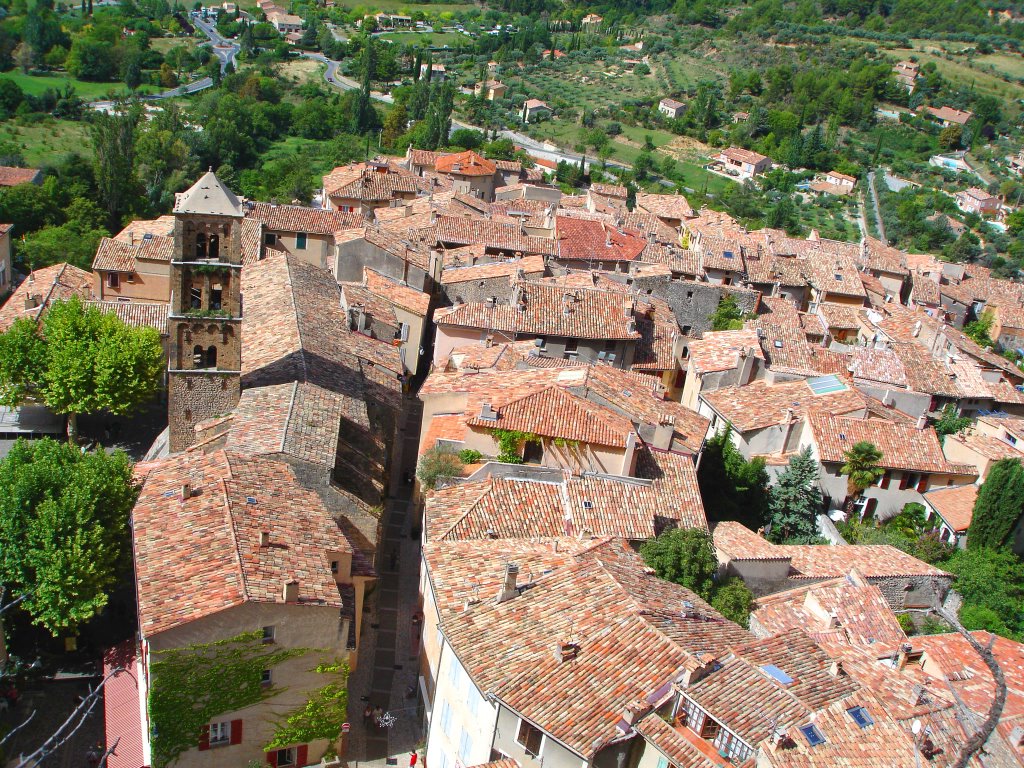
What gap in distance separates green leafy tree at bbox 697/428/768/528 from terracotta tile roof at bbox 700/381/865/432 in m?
2.02

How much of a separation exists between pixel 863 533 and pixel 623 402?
12.3 metres

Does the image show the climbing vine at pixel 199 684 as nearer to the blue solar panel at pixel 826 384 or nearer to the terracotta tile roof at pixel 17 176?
the blue solar panel at pixel 826 384

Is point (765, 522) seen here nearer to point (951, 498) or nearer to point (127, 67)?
point (951, 498)

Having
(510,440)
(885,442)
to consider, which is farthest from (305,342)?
(885,442)

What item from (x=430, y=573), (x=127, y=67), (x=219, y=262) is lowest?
(x=127, y=67)

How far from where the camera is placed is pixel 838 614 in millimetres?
32438

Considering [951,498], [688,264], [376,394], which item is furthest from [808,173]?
[376,394]

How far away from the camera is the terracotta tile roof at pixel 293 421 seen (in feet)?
107

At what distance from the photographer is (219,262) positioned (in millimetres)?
36406

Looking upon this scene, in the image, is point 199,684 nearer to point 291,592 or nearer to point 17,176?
point 291,592

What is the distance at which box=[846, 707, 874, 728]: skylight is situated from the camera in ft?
77.1

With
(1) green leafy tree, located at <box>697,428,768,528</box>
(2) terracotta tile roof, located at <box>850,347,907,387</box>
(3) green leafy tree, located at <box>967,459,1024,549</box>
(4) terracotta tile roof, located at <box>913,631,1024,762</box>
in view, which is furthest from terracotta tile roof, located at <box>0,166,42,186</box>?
(4) terracotta tile roof, located at <box>913,631,1024,762</box>

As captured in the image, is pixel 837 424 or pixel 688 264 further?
pixel 688 264

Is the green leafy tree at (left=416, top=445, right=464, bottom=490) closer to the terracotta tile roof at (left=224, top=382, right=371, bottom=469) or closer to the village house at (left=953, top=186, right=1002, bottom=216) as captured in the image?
the terracotta tile roof at (left=224, top=382, right=371, bottom=469)
